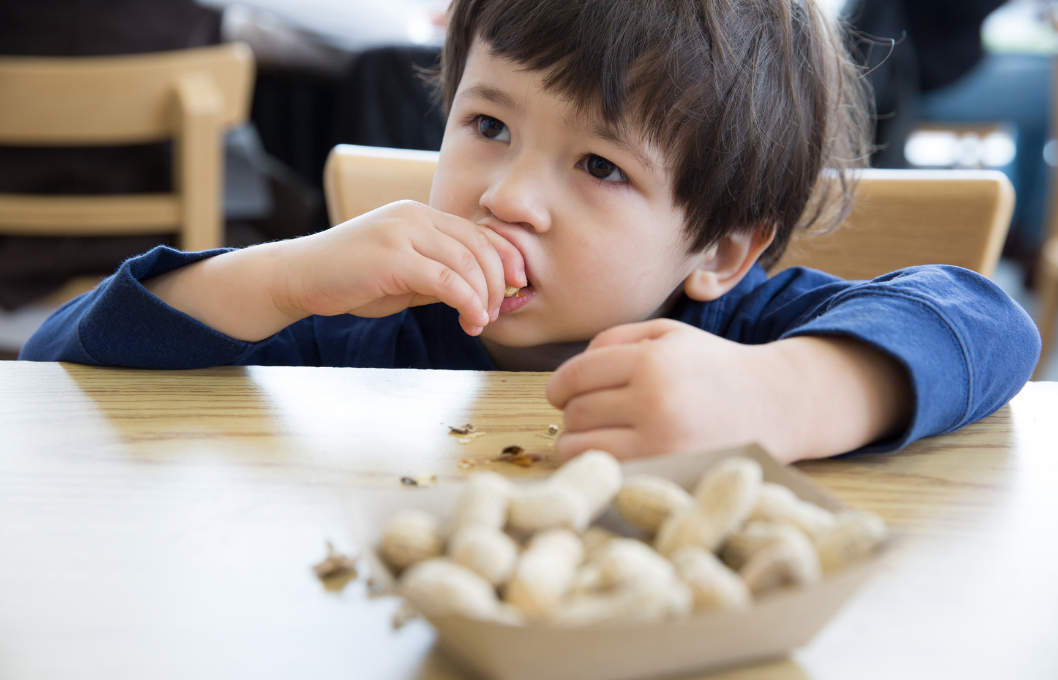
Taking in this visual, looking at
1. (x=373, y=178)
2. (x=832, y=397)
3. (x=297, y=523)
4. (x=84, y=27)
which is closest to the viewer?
(x=297, y=523)

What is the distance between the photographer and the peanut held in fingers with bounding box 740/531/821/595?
0.96 ft

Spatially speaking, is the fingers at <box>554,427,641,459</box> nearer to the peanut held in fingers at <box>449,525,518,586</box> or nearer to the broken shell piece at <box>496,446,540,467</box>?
the broken shell piece at <box>496,446,540,467</box>

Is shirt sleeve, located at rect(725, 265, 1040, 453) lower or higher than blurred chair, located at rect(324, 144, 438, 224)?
higher

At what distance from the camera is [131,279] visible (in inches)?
28.5

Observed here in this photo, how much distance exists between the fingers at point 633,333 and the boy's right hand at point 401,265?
0.55ft

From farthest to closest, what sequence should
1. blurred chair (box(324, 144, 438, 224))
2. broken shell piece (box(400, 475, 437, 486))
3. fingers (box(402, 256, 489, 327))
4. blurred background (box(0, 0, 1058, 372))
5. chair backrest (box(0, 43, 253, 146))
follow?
1. blurred background (box(0, 0, 1058, 372))
2. chair backrest (box(0, 43, 253, 146))
3. blurred chair (box(324, 144, 438, 224))
4. fingers (box(402, 256, 489, 327))
5. broken shell piece (box(400, 475, 437, 486))

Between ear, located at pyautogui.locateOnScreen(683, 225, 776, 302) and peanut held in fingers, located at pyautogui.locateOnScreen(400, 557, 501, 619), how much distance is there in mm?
674

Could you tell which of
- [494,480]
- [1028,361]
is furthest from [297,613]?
[1028,361]

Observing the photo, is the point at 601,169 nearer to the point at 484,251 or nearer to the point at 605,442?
the point at 484,251

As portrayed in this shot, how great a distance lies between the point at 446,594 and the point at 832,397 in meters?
0.32

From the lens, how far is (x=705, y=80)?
78 centimetres

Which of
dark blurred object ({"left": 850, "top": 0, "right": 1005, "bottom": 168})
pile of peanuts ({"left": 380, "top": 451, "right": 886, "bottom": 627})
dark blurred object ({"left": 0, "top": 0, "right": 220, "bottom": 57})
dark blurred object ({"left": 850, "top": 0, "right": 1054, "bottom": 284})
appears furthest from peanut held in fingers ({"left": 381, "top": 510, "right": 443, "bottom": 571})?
dark blurred object ({"left": 850, "top": 0, "right": 1005, "bottom": 168})

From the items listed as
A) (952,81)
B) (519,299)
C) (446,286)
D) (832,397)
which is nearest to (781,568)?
(832,397)

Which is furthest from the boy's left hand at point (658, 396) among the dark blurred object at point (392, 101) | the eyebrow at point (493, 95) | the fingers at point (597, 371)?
the dark blurred object at point (392, 101)
